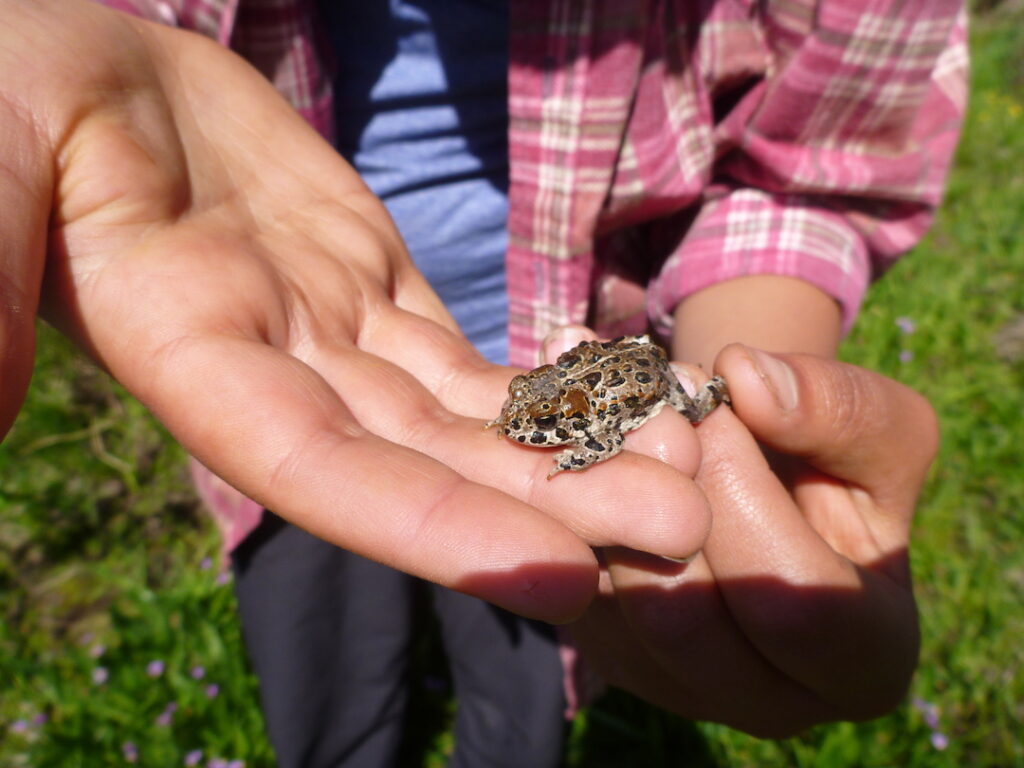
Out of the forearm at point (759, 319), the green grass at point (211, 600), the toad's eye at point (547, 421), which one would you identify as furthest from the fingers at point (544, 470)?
the green grass at point (211, 600)

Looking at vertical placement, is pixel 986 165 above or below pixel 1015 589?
above

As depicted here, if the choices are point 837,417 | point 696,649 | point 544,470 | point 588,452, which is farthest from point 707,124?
point 696,649

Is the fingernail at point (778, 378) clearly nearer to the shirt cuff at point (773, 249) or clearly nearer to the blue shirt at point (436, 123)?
the shirt cuff at point (773, 249)

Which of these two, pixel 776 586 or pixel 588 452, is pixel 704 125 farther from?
pixel 776 586

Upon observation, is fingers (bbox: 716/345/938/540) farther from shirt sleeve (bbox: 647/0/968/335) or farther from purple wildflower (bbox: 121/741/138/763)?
purple wildflower (bbox: 121/741/138/763)

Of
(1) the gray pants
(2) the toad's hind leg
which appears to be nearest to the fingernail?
(2) the toad's hind leg

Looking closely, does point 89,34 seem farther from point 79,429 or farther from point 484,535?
point 79,429

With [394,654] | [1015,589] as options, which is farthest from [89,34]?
[1015,589]
